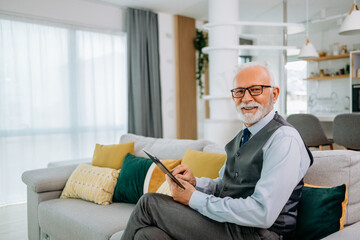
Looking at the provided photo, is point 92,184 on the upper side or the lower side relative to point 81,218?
upper

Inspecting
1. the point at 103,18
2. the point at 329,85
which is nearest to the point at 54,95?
the point at 103,18

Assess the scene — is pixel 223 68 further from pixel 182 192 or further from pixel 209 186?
pixel 182 192

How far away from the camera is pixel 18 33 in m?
3.86

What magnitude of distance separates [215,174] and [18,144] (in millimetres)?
2947

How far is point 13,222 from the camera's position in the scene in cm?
319

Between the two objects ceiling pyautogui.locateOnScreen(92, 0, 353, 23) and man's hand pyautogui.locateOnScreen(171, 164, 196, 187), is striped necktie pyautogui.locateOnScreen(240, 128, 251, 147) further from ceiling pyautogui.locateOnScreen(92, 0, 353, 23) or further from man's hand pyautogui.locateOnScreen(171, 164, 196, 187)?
ceiling pyautogui.locateOnScreen(92, 0, 353, 23)

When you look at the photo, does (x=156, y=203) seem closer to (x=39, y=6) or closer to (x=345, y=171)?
(x=345, y=171)

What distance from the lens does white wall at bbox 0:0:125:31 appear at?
3880 millimetres

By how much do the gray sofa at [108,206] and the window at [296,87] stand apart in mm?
4318

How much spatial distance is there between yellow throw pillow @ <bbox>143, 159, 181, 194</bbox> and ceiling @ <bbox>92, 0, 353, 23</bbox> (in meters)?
3.14

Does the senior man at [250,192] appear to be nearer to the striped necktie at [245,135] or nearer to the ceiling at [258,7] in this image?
the striped necktie at [245,135]

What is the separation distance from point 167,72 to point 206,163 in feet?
11.8

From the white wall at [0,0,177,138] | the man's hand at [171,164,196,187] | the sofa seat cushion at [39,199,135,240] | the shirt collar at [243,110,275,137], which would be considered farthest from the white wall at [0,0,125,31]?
the shirt collar at [243,110,275,137]

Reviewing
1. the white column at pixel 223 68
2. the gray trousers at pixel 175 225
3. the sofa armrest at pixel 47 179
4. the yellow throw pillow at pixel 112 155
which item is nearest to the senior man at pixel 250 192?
the gray trousers at pixel 175 225
